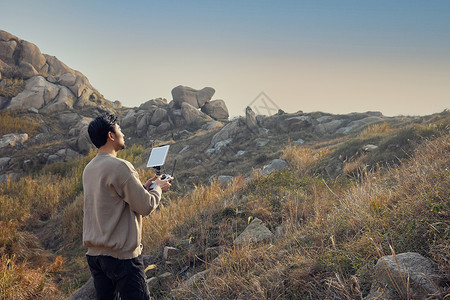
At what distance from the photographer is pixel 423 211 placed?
2992 mm

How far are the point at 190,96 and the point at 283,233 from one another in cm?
3035

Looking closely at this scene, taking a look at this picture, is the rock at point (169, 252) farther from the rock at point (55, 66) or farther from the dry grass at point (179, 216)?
the rock at point (55, 66)

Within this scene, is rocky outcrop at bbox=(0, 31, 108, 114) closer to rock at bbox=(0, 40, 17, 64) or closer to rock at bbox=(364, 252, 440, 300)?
rock at bbox=(0, 40, 17, 64)

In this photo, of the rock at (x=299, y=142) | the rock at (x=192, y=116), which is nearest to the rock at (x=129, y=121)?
the rock at (x=192, y=116)

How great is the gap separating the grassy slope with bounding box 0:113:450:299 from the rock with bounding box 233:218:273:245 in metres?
0.17

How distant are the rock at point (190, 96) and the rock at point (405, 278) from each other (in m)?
31.0

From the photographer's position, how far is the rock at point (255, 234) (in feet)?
13.5

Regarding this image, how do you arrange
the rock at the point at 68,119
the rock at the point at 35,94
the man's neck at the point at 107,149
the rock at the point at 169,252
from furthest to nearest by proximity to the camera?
the rock at the point at 68,119
the rock at the point at 35,94
the rock at the point at 169,252
the man's neck at the point at 107,149

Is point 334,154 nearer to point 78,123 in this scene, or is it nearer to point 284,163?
point 284,163

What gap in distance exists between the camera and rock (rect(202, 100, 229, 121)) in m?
34.9

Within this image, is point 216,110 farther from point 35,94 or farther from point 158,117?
point 35,94

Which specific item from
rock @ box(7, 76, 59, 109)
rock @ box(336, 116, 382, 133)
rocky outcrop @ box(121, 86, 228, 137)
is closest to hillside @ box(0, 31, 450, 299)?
rock @ box(336, 116, 382, 133)

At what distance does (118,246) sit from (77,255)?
18.1ft

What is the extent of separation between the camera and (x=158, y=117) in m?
28.8
